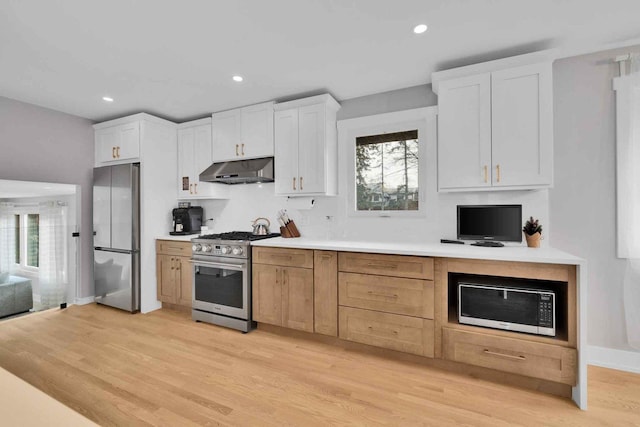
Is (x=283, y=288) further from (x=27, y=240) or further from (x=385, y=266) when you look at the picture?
(x=27, y=240)

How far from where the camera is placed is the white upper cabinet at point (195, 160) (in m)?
3.87

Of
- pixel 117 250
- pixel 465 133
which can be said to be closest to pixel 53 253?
pixel 117 250

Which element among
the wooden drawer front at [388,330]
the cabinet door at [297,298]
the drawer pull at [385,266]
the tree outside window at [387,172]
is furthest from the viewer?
the tree outside window at [387,172]

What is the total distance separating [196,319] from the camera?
3.36 meters

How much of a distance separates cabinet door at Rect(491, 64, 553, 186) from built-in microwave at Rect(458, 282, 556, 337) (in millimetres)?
882

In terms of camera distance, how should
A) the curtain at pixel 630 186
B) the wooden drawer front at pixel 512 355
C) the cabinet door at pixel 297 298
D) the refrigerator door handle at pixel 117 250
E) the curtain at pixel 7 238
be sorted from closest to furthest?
the wooden drawer front at pixel 512 355, the curtain at pixel 630 186, the cabinet door at pixel 297 298, the curtain at pixel 7 238, the refrigerator door handle at pixel 117 250

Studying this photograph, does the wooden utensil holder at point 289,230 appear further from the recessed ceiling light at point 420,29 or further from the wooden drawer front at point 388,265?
the recessed ceiling light at point 420,29

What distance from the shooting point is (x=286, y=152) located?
3289 millimetres

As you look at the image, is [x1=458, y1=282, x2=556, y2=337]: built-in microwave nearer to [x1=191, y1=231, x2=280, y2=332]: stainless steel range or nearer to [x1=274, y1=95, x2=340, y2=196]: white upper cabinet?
[x1=274, y1=95, x2=340, y2=196]: white upper cabinet

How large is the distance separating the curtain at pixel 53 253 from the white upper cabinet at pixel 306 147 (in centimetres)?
286

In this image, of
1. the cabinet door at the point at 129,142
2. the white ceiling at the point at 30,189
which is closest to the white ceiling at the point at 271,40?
the cabinet door at the point at 129,142

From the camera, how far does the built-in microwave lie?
80.2 inches

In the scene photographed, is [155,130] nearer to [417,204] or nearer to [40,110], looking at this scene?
[40,110]

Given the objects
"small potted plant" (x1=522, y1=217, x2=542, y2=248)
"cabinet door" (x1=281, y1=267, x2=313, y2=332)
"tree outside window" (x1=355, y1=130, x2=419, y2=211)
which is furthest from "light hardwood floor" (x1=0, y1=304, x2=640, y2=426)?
"tree outside window" (x1=355, y1=130, x2=419, y2=211)
